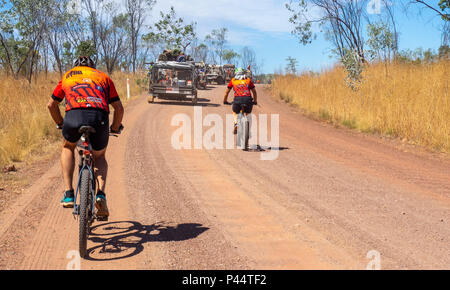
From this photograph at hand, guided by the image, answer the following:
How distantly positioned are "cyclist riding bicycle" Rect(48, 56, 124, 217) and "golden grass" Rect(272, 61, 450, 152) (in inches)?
347

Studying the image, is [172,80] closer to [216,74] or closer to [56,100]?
[56,100]

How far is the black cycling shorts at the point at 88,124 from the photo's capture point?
4332mm

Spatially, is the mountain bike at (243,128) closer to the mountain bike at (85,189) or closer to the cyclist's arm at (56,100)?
the cyclist's arm at (56,100)

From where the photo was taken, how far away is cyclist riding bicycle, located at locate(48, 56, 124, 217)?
4.34m

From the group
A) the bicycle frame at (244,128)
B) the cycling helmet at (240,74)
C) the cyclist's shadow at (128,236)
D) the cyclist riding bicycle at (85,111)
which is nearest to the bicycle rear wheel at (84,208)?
the cyclist's shadow at (128,236)

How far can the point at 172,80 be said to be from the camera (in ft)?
73.5

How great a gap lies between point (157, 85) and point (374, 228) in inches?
723

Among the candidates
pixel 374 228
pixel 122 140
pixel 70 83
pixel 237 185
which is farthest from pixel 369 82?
pixel 70 83

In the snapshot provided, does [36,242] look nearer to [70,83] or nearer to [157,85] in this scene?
[70,83]

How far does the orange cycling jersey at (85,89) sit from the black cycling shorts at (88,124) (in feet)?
0.19

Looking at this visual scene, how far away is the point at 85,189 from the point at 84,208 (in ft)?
0.61

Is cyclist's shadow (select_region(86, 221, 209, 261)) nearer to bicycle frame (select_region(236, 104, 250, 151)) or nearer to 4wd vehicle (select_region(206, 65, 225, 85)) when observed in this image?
bicycle frame (select_region(236, 104, 250, 151))

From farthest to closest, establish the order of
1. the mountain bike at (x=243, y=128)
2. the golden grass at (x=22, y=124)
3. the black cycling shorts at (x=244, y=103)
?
1. the black cycling shorts at (x=244, y=103)
2. the mountain bike at (x=243, y=128)
3. the golden grass at (x=22, y=124)

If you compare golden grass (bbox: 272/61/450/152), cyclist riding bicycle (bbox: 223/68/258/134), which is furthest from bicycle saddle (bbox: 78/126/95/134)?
golden grass (bbox: 272/61/450/152)
